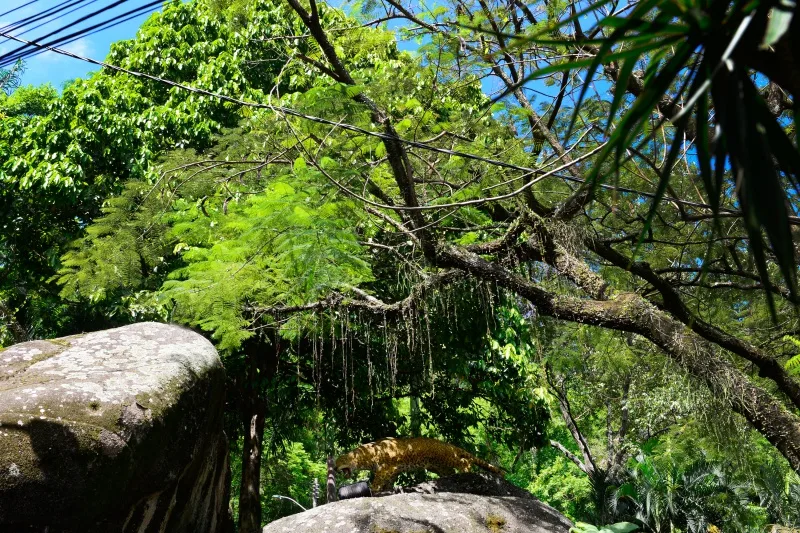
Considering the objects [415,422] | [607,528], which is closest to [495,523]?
[607,528]

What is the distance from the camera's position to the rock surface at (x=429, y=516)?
7.55m

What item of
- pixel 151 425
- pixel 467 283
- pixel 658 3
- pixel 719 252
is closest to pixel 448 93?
pixel 467 283

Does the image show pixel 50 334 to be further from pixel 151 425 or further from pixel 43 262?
pixel 151 425

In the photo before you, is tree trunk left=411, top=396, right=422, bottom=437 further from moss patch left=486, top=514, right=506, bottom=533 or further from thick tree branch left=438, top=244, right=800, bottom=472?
thick tree branch left=438, top=244, right=800, bottom=472

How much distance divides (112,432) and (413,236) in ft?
10.6

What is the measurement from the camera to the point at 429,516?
7.72 metres

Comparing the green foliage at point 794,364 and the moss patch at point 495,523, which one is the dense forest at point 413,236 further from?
the moss patch at point 495,523

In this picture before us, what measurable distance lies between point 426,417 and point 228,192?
605 cm

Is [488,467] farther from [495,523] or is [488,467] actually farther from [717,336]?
[717,336]

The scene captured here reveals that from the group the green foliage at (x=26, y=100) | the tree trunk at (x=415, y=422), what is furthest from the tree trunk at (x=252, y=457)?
the green foliage at (x=26, y=100)

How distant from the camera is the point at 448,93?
9.25 metres

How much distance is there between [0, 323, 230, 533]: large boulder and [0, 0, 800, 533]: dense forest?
139 cm

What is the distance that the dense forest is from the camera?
20.8 feet

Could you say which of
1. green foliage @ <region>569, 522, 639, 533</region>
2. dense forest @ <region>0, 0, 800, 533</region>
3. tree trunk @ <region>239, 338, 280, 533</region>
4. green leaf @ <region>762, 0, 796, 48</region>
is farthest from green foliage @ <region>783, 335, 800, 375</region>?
green leaf @ <region>762, 0, 796, 48</region>
